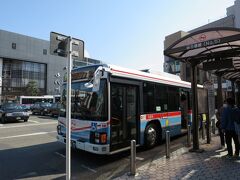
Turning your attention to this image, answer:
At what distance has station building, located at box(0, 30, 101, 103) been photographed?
2389 inches

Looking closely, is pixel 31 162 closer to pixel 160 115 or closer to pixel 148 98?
pixel 148 98

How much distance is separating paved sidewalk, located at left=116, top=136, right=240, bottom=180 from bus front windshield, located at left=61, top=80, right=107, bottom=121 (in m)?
1.92

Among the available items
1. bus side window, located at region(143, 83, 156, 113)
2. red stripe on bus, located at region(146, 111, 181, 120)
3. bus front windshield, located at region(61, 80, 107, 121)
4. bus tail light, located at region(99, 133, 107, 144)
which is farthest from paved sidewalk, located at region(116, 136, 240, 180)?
bus front windshield, located at region(61, 80, 107, 121)

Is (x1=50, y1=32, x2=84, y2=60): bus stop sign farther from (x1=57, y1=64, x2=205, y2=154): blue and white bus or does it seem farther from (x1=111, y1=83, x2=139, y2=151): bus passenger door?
(x1=111, y1=83, x2=139, y2=151): bus passenger door

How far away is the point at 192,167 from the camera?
6086 millimetres

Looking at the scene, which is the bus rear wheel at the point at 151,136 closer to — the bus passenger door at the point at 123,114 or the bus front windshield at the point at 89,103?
the bus passenger door at the point at 123,114

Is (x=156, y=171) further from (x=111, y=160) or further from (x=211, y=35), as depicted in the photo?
(x=211, y=35)

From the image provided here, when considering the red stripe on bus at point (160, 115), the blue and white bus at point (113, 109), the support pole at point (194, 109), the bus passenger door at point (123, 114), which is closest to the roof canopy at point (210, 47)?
the support pole at point (194, 109)

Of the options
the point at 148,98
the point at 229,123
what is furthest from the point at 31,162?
the point at 229,123

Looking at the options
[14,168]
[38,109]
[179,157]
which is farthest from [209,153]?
[38,109]

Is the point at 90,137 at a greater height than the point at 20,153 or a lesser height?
greater

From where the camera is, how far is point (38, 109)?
30578 millimetres

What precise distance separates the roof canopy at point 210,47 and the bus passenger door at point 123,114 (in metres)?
1.97

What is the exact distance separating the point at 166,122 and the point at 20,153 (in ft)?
18.8
